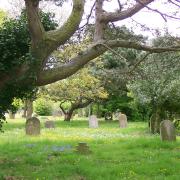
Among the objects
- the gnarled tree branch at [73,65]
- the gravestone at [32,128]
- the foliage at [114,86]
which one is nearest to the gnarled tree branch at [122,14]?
the gnarled tree branch at [73,65]

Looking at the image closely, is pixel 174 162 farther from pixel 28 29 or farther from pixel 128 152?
pixel 28 29

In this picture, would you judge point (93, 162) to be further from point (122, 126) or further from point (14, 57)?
point (122, 126)

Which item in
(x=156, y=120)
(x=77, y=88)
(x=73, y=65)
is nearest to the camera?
(x=73, y=65)

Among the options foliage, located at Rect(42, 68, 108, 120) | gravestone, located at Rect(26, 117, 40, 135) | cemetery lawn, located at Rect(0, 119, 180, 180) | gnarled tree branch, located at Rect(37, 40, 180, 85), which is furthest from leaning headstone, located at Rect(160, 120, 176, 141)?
foliage, located at Rect(42, 68, 108, 120)

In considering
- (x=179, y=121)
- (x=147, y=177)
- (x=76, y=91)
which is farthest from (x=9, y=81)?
(x=76, y=91)

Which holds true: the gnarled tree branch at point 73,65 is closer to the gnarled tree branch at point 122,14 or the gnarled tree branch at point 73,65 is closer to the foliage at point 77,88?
the gnarled tree branch at point 122,14

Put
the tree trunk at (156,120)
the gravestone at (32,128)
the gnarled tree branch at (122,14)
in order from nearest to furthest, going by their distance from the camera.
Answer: the gnarled tree branch at (122,14), the gravestone at (32,128), the tree trunk at (156,120)

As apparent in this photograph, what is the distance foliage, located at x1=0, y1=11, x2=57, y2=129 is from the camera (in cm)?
1078

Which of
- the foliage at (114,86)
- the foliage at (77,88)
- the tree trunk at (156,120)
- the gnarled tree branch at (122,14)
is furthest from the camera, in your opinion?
the foliage at (114,86)

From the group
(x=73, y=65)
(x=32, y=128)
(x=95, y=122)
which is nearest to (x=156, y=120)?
(x=95, y=122)

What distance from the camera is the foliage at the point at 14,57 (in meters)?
10.8

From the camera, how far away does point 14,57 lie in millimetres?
10953

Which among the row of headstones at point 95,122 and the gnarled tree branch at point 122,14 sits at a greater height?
the gnarled tree branch at point 122,14

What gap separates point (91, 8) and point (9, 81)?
4.01 meters
